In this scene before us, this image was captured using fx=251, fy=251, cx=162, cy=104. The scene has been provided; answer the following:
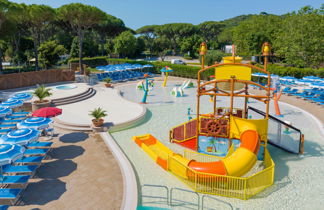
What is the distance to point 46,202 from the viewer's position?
8.98 m

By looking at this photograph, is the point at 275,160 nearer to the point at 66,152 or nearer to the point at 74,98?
the point at 66,152

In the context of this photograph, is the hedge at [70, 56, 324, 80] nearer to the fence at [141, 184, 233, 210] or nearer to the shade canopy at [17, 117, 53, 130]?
the shade canopy at [17, 117, 53, 130]

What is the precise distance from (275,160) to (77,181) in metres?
9.47

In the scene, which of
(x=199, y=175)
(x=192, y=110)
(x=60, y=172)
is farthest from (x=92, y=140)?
(x=192, y=110)

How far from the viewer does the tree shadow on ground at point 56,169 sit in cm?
1092

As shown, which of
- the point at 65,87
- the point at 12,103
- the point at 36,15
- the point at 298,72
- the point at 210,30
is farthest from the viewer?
the point at 210,30

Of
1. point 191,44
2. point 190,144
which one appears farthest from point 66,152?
point 191,44

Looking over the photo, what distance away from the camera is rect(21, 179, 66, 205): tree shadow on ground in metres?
9.09

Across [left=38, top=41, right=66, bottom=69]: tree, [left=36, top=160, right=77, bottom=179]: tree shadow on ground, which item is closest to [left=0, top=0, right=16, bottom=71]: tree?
[left=38, top=41, right=66, bottom=69]: tree

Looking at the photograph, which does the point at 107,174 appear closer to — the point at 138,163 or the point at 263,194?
the point at 138,163

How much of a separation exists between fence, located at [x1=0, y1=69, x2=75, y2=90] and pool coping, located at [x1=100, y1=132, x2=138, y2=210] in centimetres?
1862

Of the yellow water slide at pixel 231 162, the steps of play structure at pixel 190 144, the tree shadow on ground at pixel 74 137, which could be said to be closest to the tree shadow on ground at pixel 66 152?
the tree shadow on ground at pixel 74 137

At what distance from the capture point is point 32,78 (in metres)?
29.8

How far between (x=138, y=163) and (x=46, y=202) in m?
4.50
